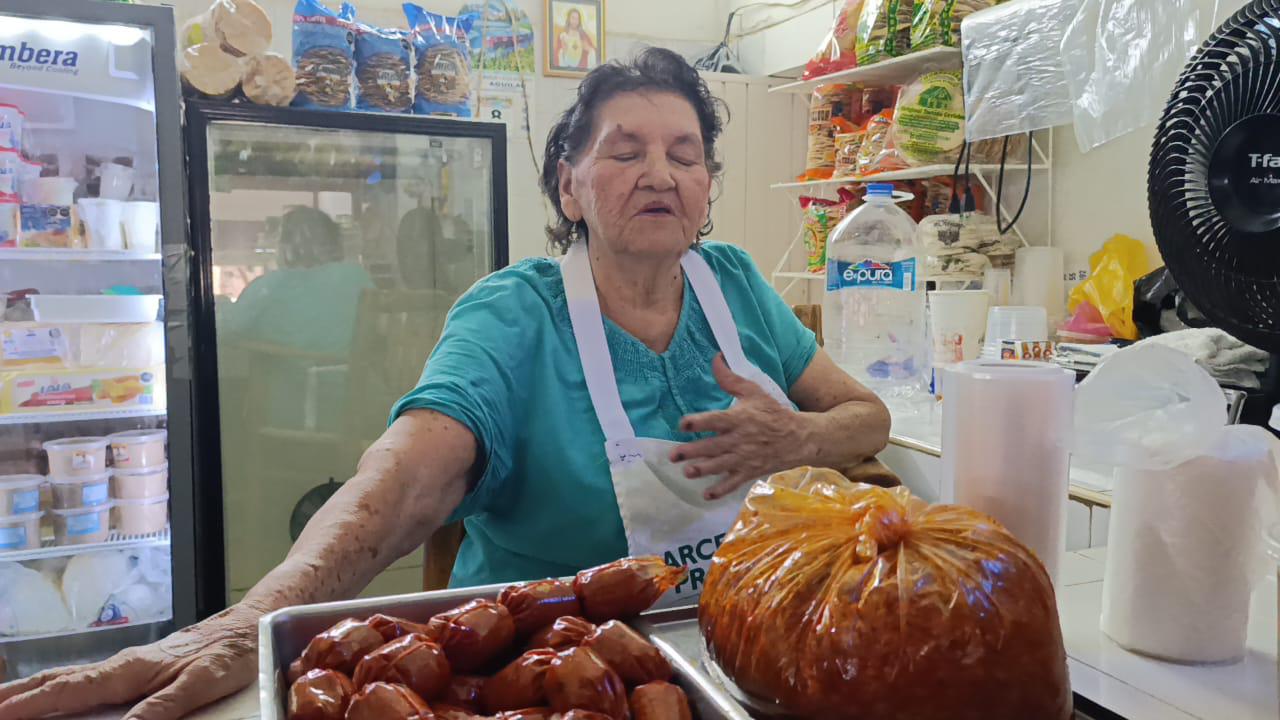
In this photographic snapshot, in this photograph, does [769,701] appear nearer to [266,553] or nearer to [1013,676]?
[1013,676]

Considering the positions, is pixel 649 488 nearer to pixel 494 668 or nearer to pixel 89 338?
pixel 494 668

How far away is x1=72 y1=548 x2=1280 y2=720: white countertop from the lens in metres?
0.58

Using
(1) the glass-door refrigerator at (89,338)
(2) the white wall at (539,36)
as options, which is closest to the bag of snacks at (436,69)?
(1) the glass-door refrigerator at (89,338)

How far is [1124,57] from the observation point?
192 centimetres

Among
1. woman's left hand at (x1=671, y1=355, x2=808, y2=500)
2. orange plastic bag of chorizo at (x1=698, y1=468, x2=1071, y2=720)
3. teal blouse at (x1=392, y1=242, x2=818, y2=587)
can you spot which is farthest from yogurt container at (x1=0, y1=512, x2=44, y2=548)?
orange plastic bag of chorizo at (x1=698, y1=468, x2=1071, y2=720)

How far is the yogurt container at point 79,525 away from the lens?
2.27 meters

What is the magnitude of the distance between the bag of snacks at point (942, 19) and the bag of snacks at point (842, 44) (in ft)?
1.00

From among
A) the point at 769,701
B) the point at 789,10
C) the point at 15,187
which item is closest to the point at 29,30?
the point at 15,187

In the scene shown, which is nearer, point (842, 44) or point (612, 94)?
point (612, 94)

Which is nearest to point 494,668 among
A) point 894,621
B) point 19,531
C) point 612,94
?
point 894,621

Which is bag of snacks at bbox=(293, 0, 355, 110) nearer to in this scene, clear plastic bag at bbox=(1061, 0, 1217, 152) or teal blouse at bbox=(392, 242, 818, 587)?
teal blouse at bbox=(392, 242, 818, 587)

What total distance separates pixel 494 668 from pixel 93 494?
2.20m

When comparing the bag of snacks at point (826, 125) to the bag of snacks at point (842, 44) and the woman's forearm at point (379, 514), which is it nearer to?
the bag of snacks at point (842, 44)

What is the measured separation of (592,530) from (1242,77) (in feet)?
3.19
